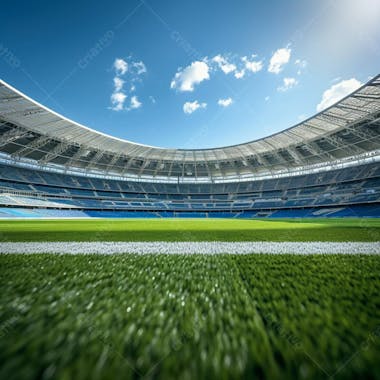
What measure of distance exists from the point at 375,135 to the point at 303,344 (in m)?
37.0

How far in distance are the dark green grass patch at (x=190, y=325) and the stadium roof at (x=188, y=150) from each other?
80.4 feet

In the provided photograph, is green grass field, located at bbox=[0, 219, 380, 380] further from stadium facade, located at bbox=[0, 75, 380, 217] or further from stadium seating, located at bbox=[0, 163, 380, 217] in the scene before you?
stadium seating, located at bbox=[0, 163, 380, 217]

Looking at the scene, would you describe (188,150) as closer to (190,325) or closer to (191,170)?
(191,170)

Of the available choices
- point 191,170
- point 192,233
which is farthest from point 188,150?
point 192,233

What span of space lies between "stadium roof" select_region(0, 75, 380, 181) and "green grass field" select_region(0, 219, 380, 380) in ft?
80.6

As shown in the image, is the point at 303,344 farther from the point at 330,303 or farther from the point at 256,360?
the point at 330,303

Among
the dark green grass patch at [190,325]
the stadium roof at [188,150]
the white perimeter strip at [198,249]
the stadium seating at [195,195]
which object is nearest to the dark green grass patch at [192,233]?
the white perimeter strip at [198,249]

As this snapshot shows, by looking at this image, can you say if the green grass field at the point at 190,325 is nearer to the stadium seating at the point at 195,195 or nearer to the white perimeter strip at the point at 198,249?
the white perimeter strip at the point at 198,249

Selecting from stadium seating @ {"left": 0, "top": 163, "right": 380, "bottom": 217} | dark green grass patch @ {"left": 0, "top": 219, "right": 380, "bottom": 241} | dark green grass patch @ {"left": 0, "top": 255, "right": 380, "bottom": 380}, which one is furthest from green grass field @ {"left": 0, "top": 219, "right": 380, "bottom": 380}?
stadium seating @ {"left": 0, "top": 163, "right": 380, "bottom": 217}

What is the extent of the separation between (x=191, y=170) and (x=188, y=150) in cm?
1175

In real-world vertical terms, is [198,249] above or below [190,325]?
below

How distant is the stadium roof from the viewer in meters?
21.7

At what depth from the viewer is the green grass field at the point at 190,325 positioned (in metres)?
0.87

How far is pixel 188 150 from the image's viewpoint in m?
36.5
